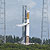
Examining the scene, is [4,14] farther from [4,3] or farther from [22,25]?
[22,25]

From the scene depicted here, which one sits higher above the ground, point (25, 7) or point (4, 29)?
point (25, 7)

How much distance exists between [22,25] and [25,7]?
455 centimetres

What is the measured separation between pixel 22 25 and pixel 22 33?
6.92 feet

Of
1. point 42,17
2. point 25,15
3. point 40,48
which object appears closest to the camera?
point 40,48

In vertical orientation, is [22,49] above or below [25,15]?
below

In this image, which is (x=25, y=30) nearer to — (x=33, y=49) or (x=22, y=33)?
(x=22, y=33)

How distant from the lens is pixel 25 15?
76500 mm

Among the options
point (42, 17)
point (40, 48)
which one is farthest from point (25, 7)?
point (40, 48)

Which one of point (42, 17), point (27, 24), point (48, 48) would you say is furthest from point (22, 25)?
point (48, 48)

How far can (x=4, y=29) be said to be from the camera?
64.0 meters

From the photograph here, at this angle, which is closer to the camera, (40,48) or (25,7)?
(40,48)

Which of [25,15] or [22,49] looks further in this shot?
[25,15]

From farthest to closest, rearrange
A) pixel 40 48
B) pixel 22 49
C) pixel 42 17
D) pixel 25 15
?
pixel 25 15, pixel 42 17, pixel 40 48, pixel 22 49

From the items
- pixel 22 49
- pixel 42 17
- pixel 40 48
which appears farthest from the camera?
pixel 42 17
